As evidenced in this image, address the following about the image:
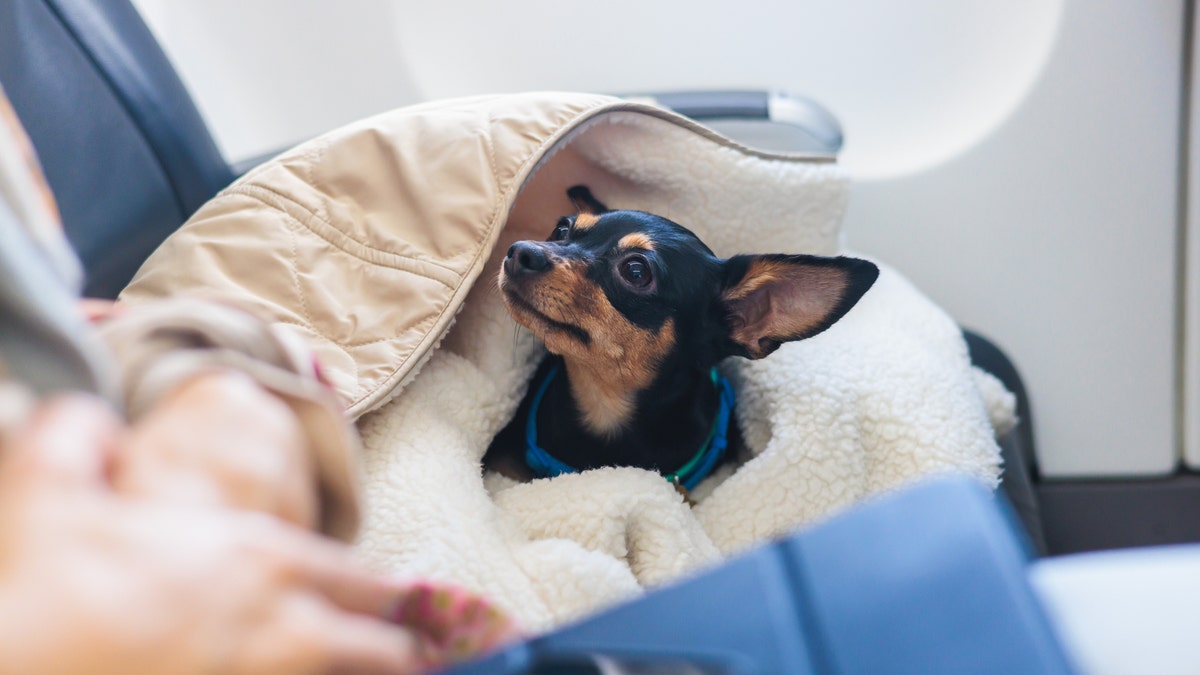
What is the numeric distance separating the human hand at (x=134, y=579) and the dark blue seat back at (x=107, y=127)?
0.91m

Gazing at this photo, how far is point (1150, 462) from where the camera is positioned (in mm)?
1914

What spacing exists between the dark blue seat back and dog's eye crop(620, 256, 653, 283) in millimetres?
660

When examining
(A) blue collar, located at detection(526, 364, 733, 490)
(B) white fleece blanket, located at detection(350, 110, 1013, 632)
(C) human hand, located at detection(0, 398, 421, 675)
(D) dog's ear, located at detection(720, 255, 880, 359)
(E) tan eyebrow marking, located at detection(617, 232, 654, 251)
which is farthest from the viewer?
(A) blue collar, located at detection(526, 364, 733, 490)

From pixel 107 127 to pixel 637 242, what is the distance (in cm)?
76

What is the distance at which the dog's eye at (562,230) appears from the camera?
136 centimetres

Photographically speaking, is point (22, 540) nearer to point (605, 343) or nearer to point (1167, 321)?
point (605, 343)

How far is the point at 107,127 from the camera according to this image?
1276 mm

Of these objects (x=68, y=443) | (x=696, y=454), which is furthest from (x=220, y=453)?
(x=696, y=454)

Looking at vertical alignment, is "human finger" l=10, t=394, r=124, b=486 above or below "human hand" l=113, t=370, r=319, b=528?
above

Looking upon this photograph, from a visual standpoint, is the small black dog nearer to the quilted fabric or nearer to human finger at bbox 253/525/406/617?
the quilted fabric

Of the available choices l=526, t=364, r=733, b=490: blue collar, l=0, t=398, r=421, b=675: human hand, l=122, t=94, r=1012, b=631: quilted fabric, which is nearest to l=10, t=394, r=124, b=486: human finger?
l=0, t=398, r=421, b=675: human hand

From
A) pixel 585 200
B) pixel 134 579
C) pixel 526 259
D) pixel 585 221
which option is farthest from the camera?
pixel 585 200

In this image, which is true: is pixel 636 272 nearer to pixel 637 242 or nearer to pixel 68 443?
pixel 637 242

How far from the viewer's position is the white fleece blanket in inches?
38.3
